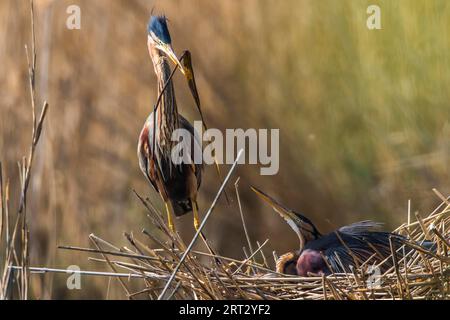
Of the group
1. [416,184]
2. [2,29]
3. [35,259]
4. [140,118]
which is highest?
[2,29]

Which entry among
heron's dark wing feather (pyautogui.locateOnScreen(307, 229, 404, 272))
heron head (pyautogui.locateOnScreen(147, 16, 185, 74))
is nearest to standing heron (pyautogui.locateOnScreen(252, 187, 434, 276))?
heron's dark wing feather (pyautogui.locateOnScreen(307, 229, 404, 272))

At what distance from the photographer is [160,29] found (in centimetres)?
358

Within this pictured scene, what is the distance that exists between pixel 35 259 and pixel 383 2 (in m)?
2.54

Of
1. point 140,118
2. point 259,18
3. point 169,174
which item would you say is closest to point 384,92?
point 259,18

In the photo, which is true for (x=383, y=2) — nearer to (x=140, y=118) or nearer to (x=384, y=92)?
(x=384, y=92)

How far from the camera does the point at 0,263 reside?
5363 mm

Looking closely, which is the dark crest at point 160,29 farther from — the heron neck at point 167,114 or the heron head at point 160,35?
the heron neck at point 167,114

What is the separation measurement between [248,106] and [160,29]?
2949 mm

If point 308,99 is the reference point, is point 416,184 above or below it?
below

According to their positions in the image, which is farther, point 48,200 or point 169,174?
point 48,200

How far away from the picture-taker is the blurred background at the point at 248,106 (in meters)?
6.15

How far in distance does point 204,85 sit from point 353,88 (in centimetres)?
90
